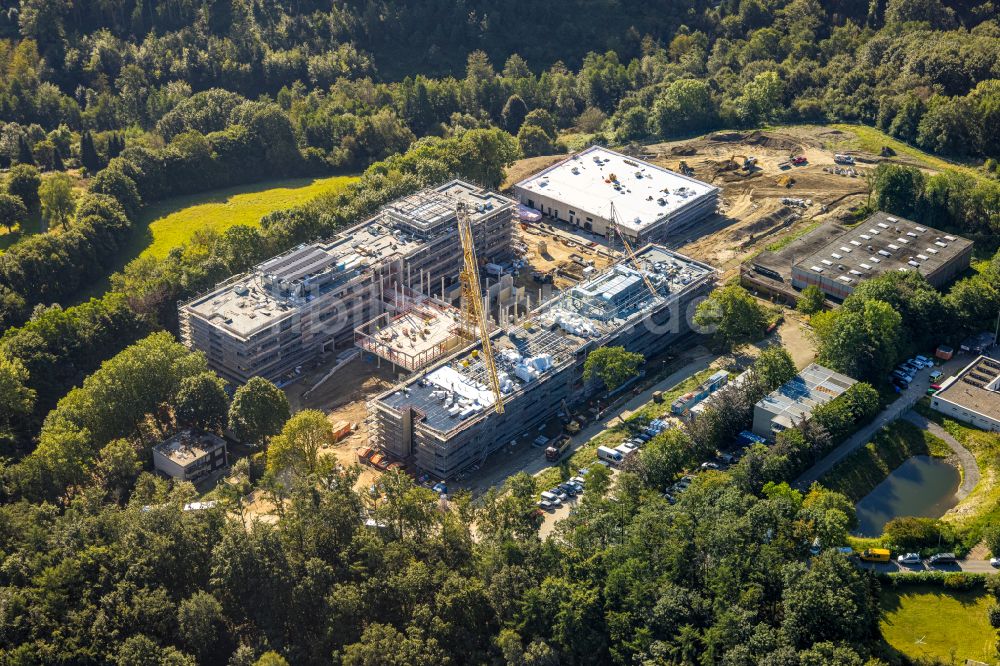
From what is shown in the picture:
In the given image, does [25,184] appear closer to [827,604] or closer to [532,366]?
[532,366]

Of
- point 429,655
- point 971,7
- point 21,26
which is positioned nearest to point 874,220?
point 971,7

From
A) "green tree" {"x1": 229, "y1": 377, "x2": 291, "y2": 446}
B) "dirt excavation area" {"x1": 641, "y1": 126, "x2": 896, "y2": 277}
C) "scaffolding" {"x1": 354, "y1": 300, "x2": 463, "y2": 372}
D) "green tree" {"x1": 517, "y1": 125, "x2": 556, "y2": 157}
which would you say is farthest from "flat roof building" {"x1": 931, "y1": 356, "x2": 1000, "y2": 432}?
"green tree" {"x1": 517, "y1": 125, "x2": 556, "y2": 157}

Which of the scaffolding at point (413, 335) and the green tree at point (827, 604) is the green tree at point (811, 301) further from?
the green tree at point (827, 604)

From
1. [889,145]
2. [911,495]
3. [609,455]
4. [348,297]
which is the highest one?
[889,145]

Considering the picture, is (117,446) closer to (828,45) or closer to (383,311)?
(383,311)

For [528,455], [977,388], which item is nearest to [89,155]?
[528,455]
